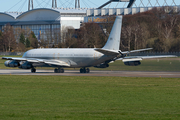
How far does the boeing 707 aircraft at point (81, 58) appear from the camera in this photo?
4487 cm

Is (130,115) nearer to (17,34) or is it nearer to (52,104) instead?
(52,104)

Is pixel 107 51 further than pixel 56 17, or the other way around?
pixel 56 17

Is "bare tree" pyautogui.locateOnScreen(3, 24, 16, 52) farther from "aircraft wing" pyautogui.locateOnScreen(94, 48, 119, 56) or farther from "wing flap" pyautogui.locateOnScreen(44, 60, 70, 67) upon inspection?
"aircraft wing" pyautogui.locateOnScreen(94, 48, 119, 56)

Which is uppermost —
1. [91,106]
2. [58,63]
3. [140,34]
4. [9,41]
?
[9,41]

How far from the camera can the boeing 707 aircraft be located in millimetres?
44869

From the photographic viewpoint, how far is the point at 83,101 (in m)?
19.0

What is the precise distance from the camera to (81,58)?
1848 inches

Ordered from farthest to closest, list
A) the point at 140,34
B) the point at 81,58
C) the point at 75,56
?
the point at 140,34 → the point at 75,56 → the point at 81,58

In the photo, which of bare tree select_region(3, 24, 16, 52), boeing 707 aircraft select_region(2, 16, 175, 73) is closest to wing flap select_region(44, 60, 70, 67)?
boeing 707 aircraft select_region(2, 16, 175, 73)

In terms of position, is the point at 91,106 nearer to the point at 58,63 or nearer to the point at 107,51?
the point at 107,51

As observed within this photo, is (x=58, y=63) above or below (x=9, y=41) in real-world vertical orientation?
below

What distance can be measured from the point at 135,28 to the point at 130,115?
331 feet

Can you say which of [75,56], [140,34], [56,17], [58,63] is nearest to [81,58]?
[75,56]

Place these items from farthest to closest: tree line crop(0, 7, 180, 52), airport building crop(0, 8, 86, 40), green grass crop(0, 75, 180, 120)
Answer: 1. airport building crop(0, 8, 86, 40)
2. tree line crop(0, 7, 180, 52)
3. green grass crop(0, 75, 180, 120)
